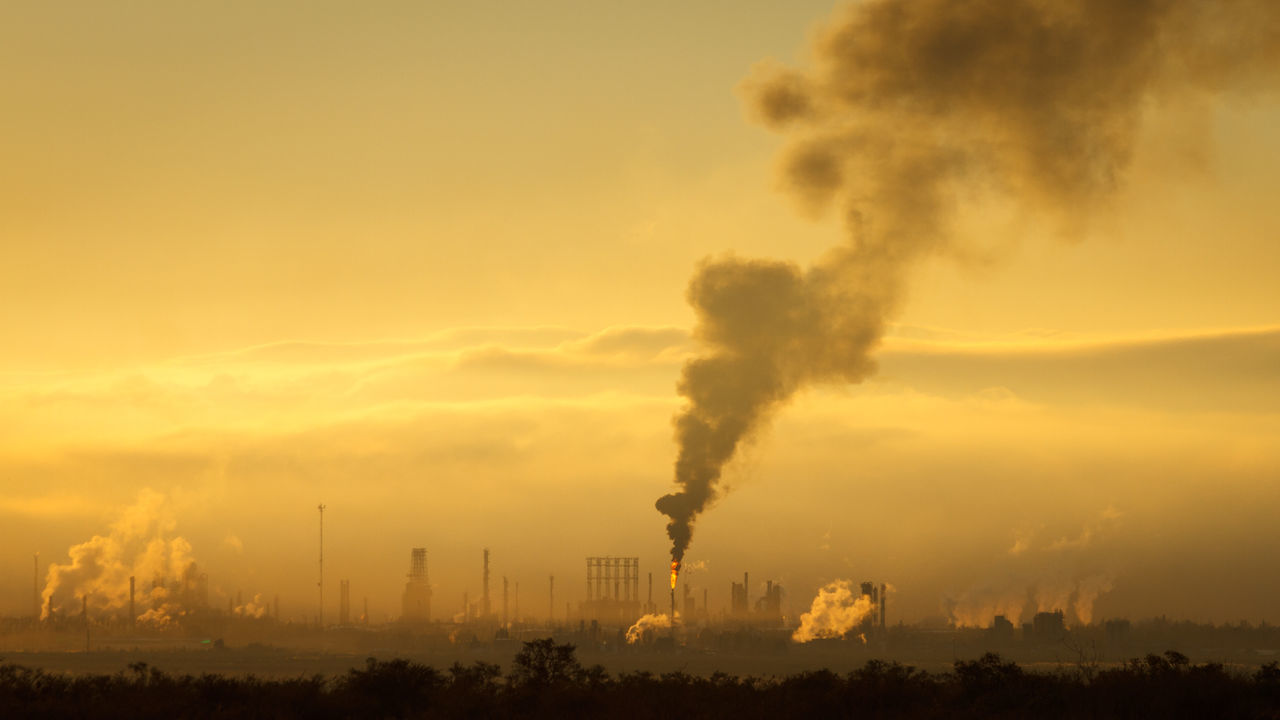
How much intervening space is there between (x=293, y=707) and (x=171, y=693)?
701 cm

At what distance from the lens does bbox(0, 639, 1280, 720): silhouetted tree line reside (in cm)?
5231

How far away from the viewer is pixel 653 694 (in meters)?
59.5

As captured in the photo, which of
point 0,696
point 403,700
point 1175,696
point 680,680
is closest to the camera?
point 1175,696

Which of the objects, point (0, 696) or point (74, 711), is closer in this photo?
point (74, 711)

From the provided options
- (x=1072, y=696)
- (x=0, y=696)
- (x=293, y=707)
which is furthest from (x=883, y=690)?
(x=0, y=696)

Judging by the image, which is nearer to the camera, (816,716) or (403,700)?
(816,716)

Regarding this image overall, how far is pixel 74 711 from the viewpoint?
51812 millimetres

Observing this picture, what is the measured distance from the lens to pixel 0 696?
55.2 metres

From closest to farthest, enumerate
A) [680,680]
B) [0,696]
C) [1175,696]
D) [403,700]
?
1. [1175,696]
2. [0,696]
3. [403,700]
4. [680,680]

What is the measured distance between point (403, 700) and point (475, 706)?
700 cm

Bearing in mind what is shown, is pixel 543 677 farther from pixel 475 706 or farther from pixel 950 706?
pixel 950 706

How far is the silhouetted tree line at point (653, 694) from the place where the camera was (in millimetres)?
52312

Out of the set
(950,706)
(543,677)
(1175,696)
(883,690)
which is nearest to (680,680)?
(543,677)

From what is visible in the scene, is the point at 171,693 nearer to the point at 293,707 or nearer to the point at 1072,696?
the point at 293,707
